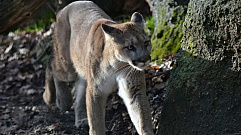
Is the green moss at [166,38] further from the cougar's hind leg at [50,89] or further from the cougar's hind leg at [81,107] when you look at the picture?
the cougar's hind leg at [50,89]

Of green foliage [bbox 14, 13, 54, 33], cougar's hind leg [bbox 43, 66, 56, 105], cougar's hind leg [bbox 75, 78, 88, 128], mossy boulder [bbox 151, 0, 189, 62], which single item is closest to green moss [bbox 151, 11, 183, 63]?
mossy boulder [bbox 151, 0, 189, 62]

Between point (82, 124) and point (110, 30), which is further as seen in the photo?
point (82, 124)

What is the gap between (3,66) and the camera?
27.1 feet

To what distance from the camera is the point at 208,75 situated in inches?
149

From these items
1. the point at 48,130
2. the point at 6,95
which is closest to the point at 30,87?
the point at 6,95

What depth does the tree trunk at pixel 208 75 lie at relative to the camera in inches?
142

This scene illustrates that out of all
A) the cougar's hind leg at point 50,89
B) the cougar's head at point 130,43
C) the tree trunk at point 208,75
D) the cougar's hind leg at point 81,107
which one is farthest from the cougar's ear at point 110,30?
the cougar's hind leg at point 50,89

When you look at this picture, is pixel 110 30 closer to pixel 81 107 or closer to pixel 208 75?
pixel 208 75

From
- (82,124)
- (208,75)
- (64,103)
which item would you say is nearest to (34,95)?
(64,103)

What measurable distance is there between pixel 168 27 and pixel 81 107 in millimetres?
1749

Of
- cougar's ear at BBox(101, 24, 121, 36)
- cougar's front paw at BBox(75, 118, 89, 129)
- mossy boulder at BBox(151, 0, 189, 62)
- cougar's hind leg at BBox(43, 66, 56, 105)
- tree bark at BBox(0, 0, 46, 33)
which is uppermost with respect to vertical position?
tree bark at BBox(0, 0, 46, 33)

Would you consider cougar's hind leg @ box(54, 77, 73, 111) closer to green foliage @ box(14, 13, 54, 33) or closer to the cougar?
the cougar

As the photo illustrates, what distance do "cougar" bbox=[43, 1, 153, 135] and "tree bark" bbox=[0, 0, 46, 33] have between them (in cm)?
65

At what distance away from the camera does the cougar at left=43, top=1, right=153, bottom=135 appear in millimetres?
4117
